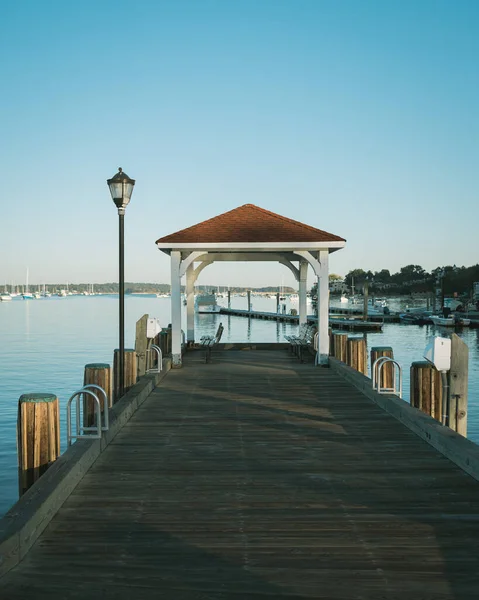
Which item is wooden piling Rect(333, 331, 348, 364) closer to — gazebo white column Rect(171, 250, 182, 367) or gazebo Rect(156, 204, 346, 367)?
gazebo Rect(156, 204, 346, 367)

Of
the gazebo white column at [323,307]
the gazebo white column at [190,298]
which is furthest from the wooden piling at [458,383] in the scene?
the gazebo white column at [190,298]

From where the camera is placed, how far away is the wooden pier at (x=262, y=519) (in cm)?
386

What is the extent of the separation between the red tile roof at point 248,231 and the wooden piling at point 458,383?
6.31m

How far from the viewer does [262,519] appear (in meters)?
4.94

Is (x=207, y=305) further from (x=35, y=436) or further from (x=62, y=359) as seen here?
(x=35, y=436)

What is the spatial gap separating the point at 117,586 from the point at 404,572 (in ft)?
6.13

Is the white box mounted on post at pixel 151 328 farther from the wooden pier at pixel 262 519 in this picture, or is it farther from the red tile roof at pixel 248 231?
the wooden pier at pixel 262 519

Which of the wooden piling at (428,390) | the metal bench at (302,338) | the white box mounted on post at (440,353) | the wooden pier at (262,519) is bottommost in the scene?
the wooden pier at (262,519)

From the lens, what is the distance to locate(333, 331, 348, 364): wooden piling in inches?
576

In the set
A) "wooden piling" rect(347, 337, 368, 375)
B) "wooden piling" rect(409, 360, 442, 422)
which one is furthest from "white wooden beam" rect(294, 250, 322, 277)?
"wooden piling" rect(409, 360, 442, 422)

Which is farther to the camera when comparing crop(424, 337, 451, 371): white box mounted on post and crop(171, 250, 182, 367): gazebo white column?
crop(171, 250, 182, 367): gazebo white column

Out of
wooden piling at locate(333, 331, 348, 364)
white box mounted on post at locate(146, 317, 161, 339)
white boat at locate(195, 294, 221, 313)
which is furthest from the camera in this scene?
white boat at locate(195, 294, 221, 313)

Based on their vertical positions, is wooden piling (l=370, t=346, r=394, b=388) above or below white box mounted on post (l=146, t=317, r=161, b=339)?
below

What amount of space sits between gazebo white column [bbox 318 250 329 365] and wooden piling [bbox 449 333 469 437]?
20.0 feet
